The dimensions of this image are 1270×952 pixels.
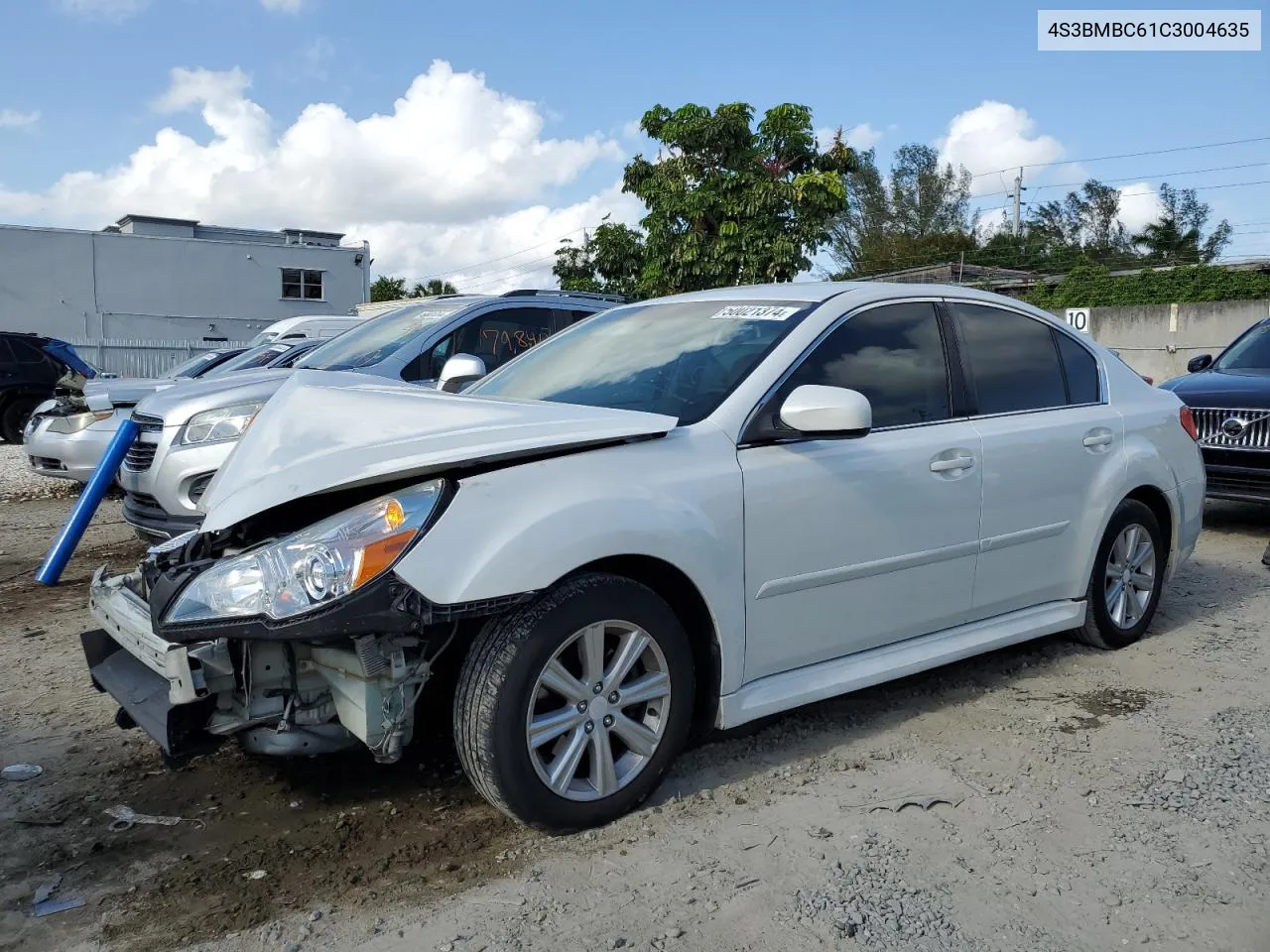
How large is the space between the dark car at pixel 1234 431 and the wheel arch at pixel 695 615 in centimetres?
558

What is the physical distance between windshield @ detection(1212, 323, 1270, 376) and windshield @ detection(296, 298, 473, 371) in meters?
6.26

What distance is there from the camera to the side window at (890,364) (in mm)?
3721

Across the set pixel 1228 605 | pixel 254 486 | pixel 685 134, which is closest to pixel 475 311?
pixel 254 486

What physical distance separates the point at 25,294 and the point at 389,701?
3560 cm

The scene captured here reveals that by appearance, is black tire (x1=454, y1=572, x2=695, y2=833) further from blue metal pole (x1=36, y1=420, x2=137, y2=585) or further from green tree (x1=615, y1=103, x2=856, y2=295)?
green tree (x1=615, y1=103, x2=856, y2=295)

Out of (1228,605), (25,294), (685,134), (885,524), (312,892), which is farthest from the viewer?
(25,294)

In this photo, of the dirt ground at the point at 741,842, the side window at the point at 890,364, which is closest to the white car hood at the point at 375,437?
the side window at the point at 890,364

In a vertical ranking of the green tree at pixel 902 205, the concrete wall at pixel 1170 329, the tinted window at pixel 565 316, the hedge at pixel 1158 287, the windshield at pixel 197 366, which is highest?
the green tree at pixel 902 205

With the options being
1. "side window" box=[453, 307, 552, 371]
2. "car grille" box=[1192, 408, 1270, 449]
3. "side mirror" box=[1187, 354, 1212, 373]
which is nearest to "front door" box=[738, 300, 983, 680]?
"side window" box=[453, 307, 552, 371]

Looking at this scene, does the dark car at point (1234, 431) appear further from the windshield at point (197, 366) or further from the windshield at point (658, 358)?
the windshield at point (197, 366)

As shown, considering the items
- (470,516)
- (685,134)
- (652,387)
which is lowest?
(470,516)

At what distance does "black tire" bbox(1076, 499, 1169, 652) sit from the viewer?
4.68 m

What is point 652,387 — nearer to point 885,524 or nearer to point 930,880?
point 885,524

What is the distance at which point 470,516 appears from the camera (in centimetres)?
281
